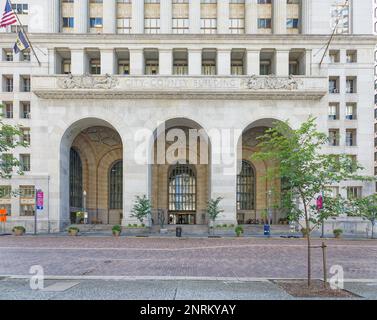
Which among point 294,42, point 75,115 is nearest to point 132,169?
point 75,115

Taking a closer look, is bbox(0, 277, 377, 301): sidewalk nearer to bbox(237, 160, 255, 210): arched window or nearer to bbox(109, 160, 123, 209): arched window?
bbox(237, 160, 255, 210): arched window

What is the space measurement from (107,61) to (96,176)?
17180 millimetres

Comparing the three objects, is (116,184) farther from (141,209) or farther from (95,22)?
(95,22)

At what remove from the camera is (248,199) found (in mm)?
54375

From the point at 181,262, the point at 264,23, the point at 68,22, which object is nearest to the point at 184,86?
the point at 264,23

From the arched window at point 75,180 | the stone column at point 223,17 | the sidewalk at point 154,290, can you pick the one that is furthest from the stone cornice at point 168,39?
the sidewalk at point 154,290

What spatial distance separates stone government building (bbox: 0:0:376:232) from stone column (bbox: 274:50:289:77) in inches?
4.6

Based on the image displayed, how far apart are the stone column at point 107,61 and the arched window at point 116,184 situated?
1529 cm

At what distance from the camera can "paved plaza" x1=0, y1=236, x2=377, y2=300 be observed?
467 inches

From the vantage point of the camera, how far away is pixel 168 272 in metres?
16.5

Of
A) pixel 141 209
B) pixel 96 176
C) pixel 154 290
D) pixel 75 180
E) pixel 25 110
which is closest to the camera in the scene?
pixel 154 290

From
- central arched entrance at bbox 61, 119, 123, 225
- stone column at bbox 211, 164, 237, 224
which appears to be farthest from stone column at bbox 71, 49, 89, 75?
stone column at bbox 211, 164, 237, 224

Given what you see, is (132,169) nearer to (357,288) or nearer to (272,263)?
(272,263)

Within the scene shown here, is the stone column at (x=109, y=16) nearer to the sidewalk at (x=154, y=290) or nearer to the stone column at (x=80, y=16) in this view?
the stone column at (x=80, y=16)
